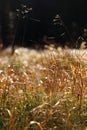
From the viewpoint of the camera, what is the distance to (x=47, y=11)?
17.9 meters

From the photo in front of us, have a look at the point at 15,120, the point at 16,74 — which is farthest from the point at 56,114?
the point at 16,74

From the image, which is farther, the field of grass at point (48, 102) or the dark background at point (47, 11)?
the dark background at point (47, 11)

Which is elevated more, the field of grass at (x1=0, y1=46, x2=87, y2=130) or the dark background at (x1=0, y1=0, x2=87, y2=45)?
the field of grass at (x1=0, y1=46, x2=87, y2=130)

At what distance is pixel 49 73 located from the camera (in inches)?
205

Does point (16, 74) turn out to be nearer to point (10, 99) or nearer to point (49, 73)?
point (49, 73)

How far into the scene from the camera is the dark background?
1697 centimetres

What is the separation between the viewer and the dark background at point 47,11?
16969 mm

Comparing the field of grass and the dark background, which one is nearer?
the field of grass

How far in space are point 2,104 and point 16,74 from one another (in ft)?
4.36

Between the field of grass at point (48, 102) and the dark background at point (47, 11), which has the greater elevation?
the field of grass at point (48, 102)

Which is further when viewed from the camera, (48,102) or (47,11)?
(47,11)

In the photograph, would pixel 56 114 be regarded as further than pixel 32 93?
No

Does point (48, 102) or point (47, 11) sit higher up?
point (48, 102)

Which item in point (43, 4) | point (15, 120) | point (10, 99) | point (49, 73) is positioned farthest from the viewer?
point (43, 4)
